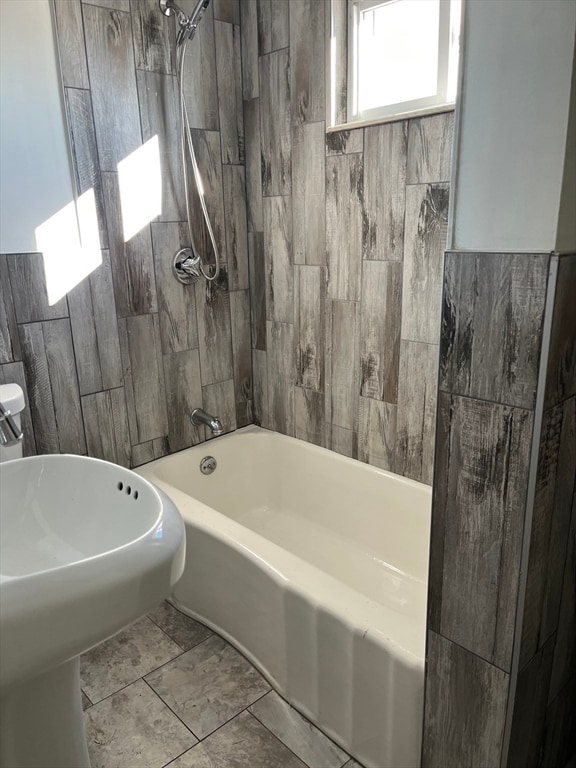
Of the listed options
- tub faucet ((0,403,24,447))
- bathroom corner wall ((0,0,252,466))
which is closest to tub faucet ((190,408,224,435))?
bathroom corner wall ((0,0,252,466))

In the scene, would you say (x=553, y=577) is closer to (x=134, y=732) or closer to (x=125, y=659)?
(x=134, y=732)

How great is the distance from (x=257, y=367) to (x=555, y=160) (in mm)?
1864

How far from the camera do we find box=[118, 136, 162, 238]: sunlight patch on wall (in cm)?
206

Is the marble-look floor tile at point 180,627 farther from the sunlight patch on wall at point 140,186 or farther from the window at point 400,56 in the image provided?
the window at point 400,56

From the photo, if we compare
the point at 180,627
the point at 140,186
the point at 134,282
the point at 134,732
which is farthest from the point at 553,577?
the point at 140,186

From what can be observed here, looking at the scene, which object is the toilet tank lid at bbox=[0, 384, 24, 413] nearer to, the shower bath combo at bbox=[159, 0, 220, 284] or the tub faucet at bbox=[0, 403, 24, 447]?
the tub faucet at bbox=[0, 403, 24, 447]

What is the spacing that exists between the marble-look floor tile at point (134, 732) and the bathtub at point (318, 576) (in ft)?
1.02

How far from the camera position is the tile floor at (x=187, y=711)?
5.11 ft

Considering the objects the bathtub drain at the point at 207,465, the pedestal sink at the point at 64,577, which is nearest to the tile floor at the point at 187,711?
the pedestal sink at the point at 64,577

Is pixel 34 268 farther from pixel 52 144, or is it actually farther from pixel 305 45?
pixel 305 45

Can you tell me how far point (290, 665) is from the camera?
1665 mm

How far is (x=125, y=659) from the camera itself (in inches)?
75.5

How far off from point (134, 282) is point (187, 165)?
51 cm

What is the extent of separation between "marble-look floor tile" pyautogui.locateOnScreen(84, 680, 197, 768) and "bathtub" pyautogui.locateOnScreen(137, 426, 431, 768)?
312 millimetres
